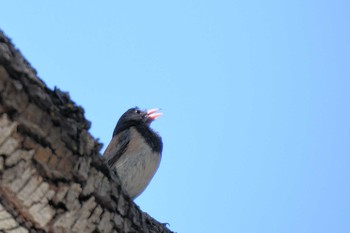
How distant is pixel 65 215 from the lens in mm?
1910

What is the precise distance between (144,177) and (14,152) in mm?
3771

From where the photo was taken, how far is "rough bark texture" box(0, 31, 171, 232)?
1726mm

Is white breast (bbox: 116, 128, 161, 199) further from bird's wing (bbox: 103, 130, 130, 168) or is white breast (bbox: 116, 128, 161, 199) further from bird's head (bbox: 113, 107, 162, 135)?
bird's head (bbox: 113, 107, 162, 135)

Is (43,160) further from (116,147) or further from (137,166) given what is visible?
(116,147)

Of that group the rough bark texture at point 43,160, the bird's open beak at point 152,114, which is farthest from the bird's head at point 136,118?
the rough bark texture at point 43,160

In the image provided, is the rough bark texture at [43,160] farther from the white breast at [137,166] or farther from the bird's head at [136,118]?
the bird's head at [136,118]

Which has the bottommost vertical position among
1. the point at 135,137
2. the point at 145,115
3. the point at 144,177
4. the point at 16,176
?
the point at 16,176

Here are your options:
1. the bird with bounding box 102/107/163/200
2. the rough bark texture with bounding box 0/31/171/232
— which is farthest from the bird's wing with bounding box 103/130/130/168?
the rough bark texture with bounding box 0/31/171/232

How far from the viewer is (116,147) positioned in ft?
19.0

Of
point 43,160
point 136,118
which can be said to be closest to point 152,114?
point 136,118

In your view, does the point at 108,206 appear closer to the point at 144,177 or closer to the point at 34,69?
the point at 34,69

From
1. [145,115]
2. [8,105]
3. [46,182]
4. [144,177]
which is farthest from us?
[145,115]

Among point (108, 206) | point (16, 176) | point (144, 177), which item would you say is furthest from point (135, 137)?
point (16, 176)

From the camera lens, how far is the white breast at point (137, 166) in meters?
5.41
